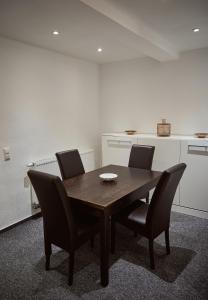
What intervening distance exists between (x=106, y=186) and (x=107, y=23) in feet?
5.11

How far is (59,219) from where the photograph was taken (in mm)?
1912

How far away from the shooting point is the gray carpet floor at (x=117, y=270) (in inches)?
74.4

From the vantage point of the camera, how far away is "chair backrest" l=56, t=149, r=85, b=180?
2820mm

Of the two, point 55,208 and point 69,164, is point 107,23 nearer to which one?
point 69,164

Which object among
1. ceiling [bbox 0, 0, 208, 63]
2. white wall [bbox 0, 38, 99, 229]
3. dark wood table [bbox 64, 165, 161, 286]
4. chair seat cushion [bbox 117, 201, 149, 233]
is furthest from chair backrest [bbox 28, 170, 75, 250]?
ceiling [bbox 0, 0, 208, 63]

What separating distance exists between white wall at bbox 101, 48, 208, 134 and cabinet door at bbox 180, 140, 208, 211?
20.1 inches

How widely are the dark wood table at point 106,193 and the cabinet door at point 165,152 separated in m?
0.68

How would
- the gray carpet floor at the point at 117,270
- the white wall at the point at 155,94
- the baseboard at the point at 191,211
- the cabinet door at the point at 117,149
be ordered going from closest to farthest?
1. the gray carpet floor at the point at 117,270
2. the baseboard at the point at 191,211
3. the white wall at the point at 155,94
4. the cabinet door at the point at 117,149

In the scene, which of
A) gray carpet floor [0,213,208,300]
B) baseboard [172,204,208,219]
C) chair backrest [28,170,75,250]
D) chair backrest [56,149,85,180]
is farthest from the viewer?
baseboard [172,204,208,219]

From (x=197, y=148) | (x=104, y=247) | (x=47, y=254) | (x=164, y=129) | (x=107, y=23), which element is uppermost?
(x=107, y=23)

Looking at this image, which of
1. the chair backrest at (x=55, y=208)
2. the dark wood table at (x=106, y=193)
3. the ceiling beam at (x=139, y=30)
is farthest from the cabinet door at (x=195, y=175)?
the chair backrest at (x=55, y=208)

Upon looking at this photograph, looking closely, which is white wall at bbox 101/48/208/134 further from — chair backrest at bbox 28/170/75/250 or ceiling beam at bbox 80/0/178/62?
chair backrest at bbox 28/170/75/250

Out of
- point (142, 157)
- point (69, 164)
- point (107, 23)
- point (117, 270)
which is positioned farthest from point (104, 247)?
point (107, 23)

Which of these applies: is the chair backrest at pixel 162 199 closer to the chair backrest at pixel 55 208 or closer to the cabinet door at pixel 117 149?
the chair backrest at pixel 55 208
